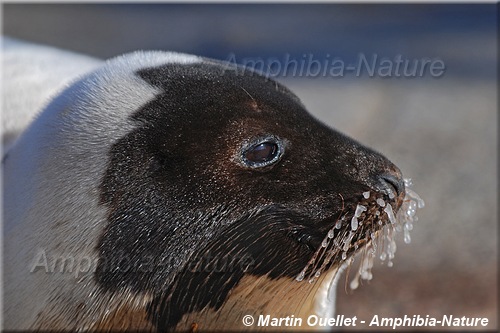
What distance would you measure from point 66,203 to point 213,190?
14.2 inches

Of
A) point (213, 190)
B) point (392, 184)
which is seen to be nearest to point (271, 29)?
point (392, 184)

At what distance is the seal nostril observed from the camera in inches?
75.5

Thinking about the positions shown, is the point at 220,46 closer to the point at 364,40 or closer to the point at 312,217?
→ the point at 364,40

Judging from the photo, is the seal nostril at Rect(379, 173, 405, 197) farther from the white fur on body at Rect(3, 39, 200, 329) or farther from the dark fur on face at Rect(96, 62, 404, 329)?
the white fur on body at Rect(3, 39, 200, 329)

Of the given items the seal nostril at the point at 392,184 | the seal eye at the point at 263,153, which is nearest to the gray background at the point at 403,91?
the seal nostril at the point at 392,184

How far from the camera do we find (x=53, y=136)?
190 centimetres

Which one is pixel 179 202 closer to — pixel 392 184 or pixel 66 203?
pixel 66 203

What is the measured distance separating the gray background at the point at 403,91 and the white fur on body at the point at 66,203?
2228 millimetres

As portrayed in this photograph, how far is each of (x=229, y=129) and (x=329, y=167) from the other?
0.91 ft

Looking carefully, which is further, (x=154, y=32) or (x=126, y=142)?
(x=154, y=32)

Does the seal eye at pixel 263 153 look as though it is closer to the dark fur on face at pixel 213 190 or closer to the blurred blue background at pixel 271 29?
the dark fur on face at pixel 213 190

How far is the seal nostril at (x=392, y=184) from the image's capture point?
1.92 metres

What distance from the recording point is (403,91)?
7180 mm

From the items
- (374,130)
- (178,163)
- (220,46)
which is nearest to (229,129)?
(178,163)
